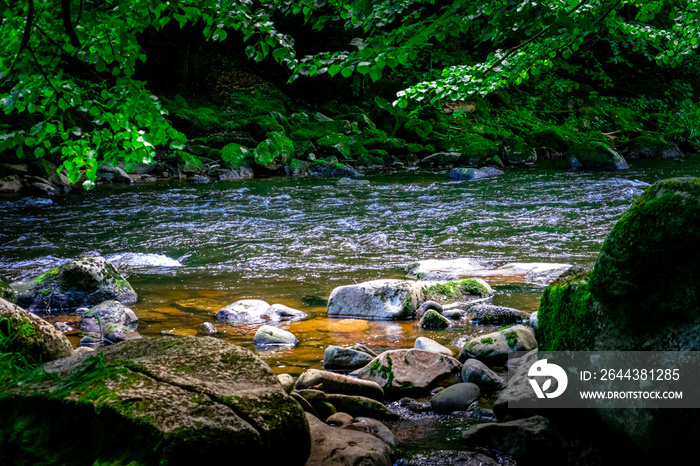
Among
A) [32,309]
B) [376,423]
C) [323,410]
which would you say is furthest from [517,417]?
[32,309]

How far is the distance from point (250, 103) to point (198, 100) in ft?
6.82

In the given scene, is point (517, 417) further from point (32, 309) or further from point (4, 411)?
point (32, 309)

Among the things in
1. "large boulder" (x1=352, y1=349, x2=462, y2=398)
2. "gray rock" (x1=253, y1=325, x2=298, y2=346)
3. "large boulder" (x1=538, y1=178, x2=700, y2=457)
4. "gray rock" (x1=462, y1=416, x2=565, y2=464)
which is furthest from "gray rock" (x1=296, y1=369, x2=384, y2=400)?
"large boulder" (x1=538, y1=178, x2=700, y2=457)

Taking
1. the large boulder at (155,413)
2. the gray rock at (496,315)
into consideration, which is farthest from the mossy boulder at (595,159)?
the large boulder at (155,413)

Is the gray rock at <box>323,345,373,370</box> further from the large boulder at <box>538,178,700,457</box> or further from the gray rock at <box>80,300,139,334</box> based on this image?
the gray rock at <box>80,300,139,334</box>

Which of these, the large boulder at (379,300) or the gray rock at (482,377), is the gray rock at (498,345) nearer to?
the gray rock at (482,377)

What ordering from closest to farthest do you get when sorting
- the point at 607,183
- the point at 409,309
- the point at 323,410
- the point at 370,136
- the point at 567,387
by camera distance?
the point at 567,387, the point at 323,410, the point at 409,309, the point at 607,183, the point at 370,136

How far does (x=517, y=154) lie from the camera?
63.9 ft

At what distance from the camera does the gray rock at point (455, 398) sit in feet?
11.7

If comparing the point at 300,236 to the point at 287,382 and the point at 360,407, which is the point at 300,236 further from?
the point at 360,407

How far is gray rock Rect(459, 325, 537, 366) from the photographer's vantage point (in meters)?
4.37

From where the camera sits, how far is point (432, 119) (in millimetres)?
22859

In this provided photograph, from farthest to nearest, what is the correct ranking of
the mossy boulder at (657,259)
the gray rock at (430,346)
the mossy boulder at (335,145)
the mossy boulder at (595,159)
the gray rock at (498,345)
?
the mossy boulder at (335,145), the mossy boulder at (595,159), the gray rock at (430,346), the gray rock at (498,345), the mossy boulder at (657,259)

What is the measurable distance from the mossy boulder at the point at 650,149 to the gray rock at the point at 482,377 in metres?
19.8
